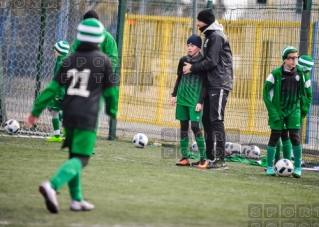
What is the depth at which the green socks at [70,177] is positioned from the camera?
22.5ft

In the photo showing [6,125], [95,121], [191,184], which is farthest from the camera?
[6,125]

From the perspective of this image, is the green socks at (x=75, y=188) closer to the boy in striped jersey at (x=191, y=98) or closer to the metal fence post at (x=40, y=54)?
the boy in striped jersey at (x=191, y=98)

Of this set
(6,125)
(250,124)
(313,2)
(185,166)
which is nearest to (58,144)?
(6,125)

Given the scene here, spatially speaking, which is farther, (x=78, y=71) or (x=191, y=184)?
(x=191, y=184)

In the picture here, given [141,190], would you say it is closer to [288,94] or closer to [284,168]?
[284,168]

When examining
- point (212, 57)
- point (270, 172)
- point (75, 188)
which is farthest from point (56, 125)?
point (75, 188)

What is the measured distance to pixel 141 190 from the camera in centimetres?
861

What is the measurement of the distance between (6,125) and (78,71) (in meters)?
7.67

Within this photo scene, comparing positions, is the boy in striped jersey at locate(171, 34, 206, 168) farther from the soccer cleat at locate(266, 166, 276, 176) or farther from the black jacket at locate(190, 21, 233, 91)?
the soccer cleat at locate(266, 166, 276, 176)

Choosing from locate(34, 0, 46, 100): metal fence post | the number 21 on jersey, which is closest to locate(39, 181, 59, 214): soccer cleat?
the number 21 on jersey

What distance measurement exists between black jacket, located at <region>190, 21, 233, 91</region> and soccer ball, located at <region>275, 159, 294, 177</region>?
4.51 ft

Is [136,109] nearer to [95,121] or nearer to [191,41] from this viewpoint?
[191,41]

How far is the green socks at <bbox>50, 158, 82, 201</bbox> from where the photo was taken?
685 cm

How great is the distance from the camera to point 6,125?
1461 cm
